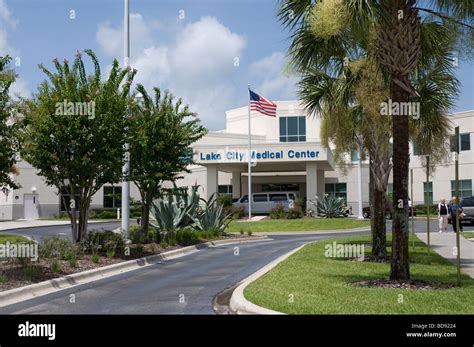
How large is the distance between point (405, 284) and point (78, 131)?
8.68 m

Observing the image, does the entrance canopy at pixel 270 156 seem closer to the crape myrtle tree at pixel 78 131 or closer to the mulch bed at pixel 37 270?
the crape myrtle tree at pixel 78 131

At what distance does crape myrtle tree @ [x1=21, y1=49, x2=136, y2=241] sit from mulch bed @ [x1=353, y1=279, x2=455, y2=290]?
7.53 m

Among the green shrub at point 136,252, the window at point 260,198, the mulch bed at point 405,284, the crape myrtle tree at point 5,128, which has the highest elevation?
the crape myrtle tree at point 5,128

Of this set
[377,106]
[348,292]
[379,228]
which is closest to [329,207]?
[379,228]

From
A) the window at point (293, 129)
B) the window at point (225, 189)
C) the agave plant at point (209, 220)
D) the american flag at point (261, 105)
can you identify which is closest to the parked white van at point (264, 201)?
the american flag at point (261, 105)

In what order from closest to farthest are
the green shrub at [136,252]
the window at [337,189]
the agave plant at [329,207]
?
the green shrub at [136,252] → the agave plant at [329,207] → the window at [337,189]

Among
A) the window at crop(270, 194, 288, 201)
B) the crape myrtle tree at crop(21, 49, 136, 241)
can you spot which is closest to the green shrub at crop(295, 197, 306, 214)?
the window at crop(270, 194, 288, 201)

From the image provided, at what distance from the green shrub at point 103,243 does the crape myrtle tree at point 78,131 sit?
0.32 meters

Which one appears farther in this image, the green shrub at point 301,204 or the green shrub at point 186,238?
the green shrub at point 301,204

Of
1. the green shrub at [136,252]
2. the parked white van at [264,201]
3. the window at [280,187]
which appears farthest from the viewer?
the window at [280,187]

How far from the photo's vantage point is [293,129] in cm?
5009

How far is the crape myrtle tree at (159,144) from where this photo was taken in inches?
762
